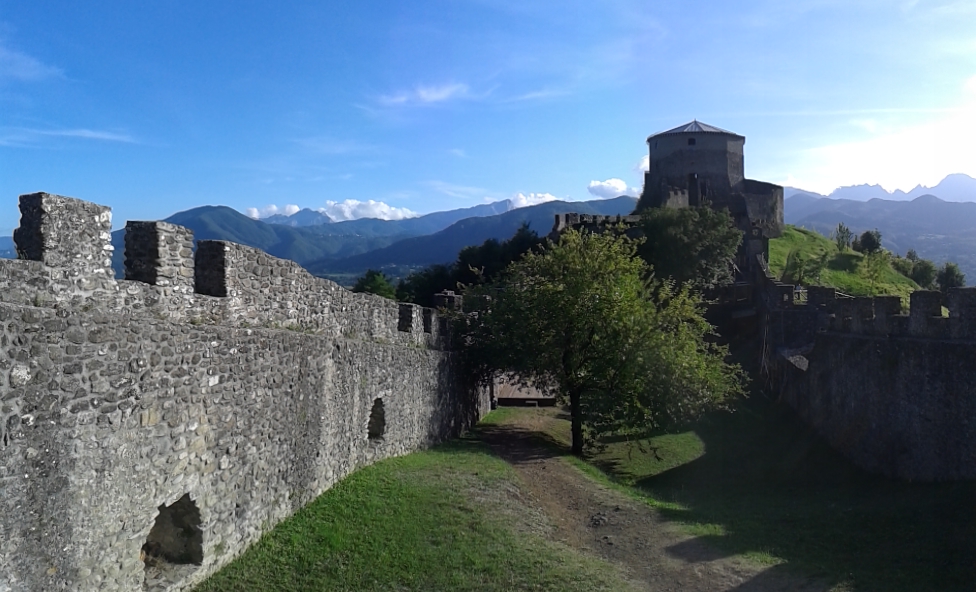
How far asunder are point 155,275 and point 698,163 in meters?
52.6

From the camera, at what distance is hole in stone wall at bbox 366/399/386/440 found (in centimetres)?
1532

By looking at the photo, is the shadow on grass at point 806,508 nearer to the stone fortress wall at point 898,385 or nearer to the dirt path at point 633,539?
the dirt path at point 633,539

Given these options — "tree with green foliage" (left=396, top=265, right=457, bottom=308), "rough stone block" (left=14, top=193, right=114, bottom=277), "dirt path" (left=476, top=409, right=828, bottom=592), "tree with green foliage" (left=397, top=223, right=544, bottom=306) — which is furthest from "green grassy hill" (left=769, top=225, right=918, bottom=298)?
"rough stone block" (left=14, top=193, right=114, bottom=277)

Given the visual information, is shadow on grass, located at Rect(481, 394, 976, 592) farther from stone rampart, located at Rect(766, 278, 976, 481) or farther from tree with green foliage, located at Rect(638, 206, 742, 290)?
tree with green foliage, located at Rect(638, 206, 742, 290)

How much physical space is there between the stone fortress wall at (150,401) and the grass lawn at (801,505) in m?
6.84

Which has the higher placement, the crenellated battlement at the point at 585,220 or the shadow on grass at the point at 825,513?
the crenellated battlement at the point at 585,220

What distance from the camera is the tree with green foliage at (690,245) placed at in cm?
3997

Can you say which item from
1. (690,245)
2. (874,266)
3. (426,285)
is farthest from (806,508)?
(426,285)

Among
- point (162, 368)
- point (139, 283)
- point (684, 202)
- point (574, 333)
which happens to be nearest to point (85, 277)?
point (139, 283)

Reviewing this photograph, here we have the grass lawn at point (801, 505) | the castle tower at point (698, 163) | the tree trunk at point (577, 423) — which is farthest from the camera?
the castle tower at point (698, 163)

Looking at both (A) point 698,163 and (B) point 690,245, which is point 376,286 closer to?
(B) point 690,245

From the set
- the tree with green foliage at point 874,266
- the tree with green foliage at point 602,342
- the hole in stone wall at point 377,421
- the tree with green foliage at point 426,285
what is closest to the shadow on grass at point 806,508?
the tree with green foliage at point 602,342

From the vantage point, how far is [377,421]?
15.4 metres

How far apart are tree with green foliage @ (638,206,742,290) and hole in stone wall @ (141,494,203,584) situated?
3311 centimetres
